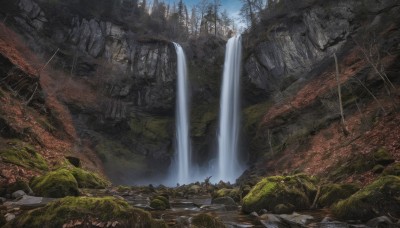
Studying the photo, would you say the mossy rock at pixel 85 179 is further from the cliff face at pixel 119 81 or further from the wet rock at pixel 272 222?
the cliff face at pixel 119 81

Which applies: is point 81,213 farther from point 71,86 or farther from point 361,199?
point 71,86

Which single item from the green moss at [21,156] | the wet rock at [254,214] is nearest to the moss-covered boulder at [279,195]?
the wet rock at [254,214]

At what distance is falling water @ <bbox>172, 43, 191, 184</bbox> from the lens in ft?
130

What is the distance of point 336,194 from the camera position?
A: 10.0 metres

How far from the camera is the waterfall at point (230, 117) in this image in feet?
118

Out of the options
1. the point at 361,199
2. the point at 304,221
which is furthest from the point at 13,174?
the point at 361,199

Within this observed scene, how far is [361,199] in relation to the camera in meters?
7.98

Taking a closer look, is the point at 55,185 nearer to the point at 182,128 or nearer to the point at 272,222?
the point at 272,222

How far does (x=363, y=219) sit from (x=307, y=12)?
34.9 metres

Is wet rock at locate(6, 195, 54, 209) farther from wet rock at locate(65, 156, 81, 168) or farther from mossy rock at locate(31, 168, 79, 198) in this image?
wet rock at locate(65, 156, 81, 168)

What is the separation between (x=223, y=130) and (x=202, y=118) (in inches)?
180

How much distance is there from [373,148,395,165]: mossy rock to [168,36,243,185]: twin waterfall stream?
23.4 metres

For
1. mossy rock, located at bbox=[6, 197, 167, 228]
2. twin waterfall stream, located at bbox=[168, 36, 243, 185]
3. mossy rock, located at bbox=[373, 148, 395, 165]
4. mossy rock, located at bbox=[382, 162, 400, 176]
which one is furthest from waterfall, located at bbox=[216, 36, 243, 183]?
mossy rock, located at bbox=[6, 197, 167, 228]

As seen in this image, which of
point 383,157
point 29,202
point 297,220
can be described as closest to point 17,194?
point 29,202
